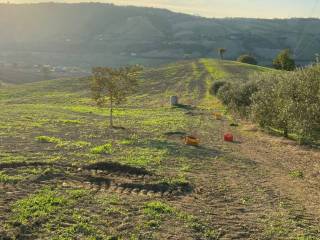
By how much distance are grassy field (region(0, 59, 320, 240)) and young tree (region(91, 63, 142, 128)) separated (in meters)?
2.91

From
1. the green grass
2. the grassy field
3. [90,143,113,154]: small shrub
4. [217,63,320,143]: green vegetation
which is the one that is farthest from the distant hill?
the green grass

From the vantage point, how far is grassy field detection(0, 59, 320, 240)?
14.5m

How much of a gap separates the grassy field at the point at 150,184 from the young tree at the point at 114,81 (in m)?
2.91

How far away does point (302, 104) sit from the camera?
92.8 feet

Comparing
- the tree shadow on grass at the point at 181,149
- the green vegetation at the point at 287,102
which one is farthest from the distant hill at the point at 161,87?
the tree shadow on grass at the point at 181,149

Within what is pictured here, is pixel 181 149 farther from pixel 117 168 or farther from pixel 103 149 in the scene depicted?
pixel 117 168

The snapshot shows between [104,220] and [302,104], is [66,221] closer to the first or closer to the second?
[104,220]

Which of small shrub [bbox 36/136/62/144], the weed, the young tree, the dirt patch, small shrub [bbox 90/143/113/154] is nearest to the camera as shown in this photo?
the weed

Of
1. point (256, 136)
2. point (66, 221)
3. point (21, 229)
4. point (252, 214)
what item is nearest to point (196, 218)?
point (252, 214)

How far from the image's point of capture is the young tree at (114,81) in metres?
38.0

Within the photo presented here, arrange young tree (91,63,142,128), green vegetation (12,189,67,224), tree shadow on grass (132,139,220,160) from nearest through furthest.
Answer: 1. green vegetation (12,189,67,224)
2. tree shadow on grass (132,139,220,160)
3. young tree (91,63,142,128)

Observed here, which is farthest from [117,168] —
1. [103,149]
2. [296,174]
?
[296,174]

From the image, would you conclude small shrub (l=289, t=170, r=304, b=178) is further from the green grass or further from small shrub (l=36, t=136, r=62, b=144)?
small shrub (l=36, t=136, r=62, b=144)

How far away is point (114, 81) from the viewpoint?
38.2m
